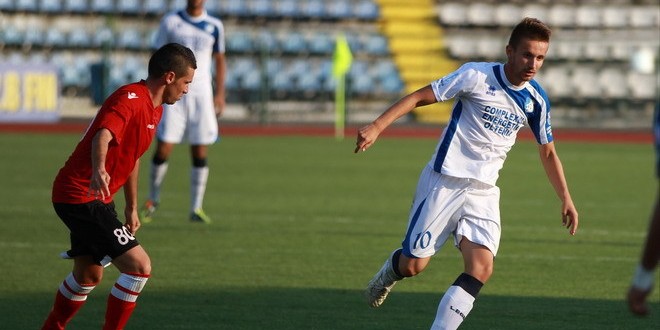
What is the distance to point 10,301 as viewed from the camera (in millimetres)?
8312

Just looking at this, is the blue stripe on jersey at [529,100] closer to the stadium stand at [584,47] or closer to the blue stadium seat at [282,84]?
the stadium stand at [584,47]

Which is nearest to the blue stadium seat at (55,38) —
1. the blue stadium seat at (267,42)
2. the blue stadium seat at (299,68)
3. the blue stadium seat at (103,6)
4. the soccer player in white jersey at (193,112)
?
the blue stadium seat at (103,6)

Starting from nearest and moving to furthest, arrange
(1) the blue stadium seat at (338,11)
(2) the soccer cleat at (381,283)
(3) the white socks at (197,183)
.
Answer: (2) the soccer cleat at (381,283) < (3) the white socks at (197,183) < (1) the blue stadium seat at (338,11)

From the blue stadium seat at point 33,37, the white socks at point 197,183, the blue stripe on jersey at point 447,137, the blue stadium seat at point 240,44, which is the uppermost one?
the blue stripe on jersey at point 447,137

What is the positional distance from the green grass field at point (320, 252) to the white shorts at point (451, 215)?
0.95 meters

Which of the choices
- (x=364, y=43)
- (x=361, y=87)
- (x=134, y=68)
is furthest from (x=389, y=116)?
(x=364, y=43)

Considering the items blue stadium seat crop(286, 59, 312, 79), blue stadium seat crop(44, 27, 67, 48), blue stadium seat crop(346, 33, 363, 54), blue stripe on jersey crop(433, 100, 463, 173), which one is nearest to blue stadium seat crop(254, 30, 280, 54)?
blue stadium seat crop(286, 59, 312, 79)

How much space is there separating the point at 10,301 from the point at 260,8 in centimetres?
2704

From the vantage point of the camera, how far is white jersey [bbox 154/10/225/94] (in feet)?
42.4

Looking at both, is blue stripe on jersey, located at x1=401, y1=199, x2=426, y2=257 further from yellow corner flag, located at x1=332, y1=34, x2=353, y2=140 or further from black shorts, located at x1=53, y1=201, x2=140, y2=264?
yellow corner flag, located at x1=332, y1=34, x2=353, y2=140

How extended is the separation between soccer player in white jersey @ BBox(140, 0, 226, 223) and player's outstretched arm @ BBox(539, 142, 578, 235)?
20.5ft

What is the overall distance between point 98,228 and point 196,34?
22.2 ft

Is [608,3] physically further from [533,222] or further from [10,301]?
[10,301]

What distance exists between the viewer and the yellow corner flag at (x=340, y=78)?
29.8m
